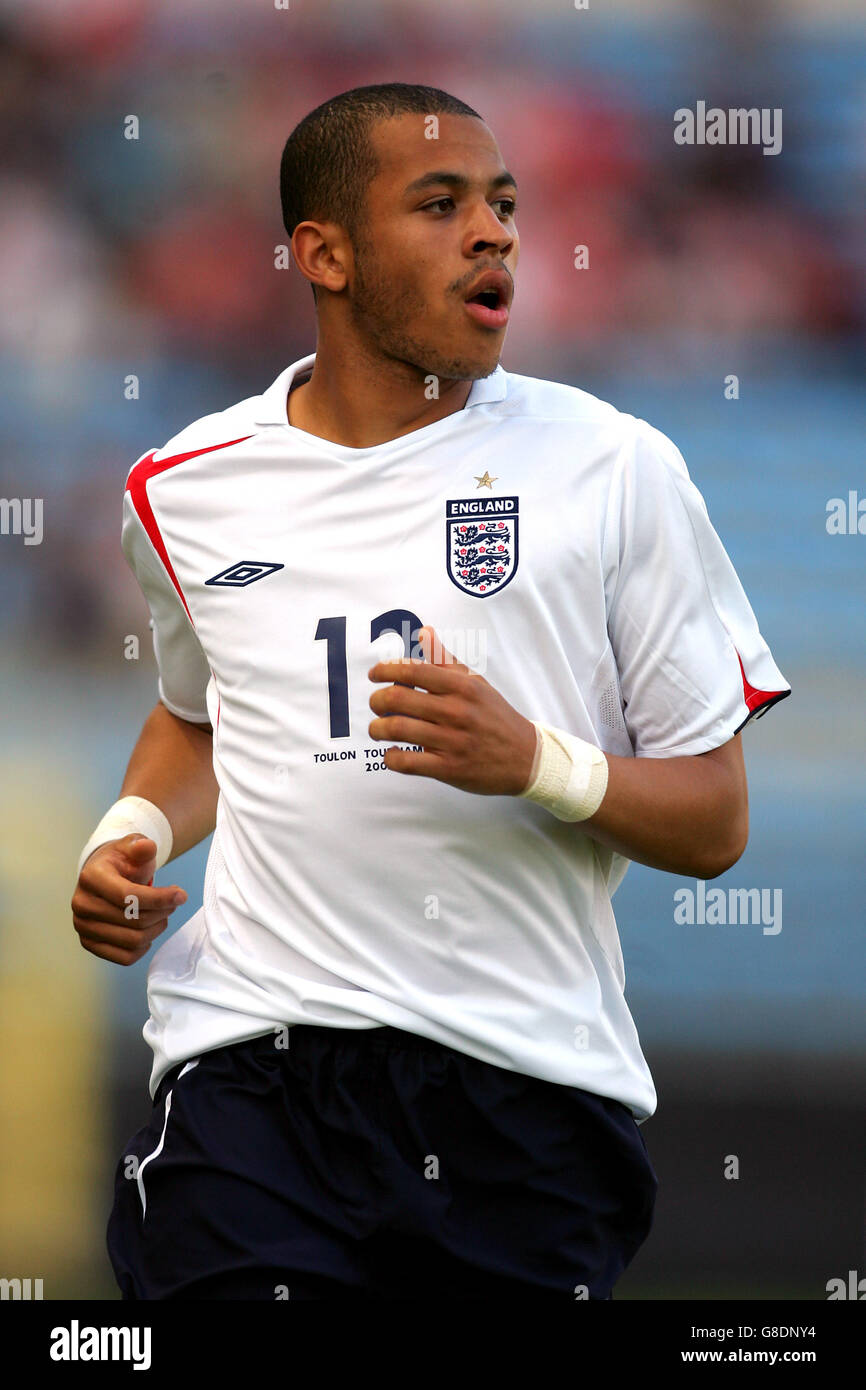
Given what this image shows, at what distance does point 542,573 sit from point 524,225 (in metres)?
1.74

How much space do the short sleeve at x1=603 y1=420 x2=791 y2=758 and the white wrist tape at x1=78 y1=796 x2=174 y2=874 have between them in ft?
2.14

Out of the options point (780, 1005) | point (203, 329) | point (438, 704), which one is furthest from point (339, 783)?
point (203, 329)

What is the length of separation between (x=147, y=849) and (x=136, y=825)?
221mm

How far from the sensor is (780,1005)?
3.34 meters

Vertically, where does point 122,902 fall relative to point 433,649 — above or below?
below

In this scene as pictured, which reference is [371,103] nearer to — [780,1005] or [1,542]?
[1,542]

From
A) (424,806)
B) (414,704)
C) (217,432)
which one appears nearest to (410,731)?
(414,704)

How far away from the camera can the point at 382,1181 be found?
1.93m

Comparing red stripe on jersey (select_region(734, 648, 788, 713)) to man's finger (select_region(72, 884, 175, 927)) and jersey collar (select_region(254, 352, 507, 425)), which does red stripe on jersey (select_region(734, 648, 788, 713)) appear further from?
man's finger (select_region(72, 884, 175, 927))

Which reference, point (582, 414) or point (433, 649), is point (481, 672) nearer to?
point (433, 649)

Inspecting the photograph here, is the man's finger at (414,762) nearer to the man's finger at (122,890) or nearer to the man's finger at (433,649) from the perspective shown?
the man's finger at (433,649)

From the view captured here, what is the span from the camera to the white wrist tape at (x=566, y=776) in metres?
1.86

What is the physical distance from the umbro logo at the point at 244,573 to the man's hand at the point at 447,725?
38 cm

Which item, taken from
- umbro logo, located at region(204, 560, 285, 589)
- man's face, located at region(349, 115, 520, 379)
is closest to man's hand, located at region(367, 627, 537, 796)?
umbro logo, located at region(204, 560, 285, 589)
